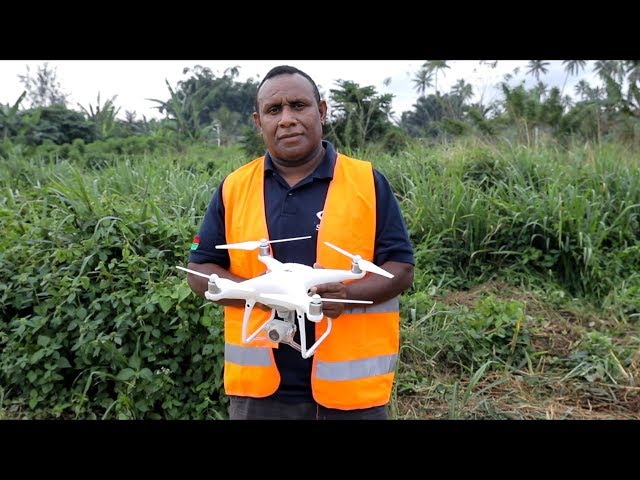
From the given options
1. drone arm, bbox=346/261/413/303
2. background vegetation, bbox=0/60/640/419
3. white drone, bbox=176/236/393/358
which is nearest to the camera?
white drone, bbox=176/236/393/358

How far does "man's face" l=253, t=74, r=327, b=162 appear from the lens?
2076 mm

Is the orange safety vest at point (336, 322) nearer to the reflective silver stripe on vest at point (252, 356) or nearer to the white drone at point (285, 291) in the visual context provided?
the reflective silver stripe on vest at point (252, 356)

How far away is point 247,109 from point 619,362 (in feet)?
70.1

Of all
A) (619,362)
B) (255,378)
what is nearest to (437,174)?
(619,362)

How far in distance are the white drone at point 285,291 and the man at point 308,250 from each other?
0.12 meters

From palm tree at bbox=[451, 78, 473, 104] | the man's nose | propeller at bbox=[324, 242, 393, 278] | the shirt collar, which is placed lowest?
propeller at bbox=[324, 242, 393, 278]

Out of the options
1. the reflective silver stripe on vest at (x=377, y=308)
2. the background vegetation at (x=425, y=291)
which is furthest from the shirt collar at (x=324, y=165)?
the background vegetation at (x=425, y=291)

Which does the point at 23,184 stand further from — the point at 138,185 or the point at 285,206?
the point at 285,206

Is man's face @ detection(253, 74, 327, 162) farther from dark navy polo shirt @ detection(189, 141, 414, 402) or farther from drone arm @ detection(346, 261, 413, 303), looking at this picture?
drone arm @ detection(346, 261, 413, 303)

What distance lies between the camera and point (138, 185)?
5500mm

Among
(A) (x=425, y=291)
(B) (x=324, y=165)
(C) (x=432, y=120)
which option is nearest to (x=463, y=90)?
(C) (x=432, y=120)

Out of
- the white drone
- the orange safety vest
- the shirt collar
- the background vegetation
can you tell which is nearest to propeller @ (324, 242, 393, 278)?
the white drone

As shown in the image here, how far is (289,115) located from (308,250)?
471 millimetres

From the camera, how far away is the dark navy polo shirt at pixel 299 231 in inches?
82.4
